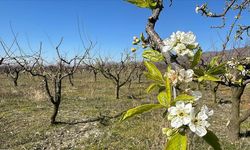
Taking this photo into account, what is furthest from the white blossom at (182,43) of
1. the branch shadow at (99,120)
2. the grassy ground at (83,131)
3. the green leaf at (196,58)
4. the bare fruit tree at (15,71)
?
the bare fruit tree at (15,71)

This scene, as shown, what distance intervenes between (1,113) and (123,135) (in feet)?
16.4

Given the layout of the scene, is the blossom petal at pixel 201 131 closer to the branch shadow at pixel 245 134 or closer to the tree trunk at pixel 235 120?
the tree trunk at pixel 235 120

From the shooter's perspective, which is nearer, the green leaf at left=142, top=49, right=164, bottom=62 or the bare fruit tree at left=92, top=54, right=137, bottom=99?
the green leaf at left=142, top=49, right=164, bottom=62

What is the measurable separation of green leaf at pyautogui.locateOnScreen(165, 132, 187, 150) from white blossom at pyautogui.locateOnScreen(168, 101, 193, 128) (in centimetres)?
2

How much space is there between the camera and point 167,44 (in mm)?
667

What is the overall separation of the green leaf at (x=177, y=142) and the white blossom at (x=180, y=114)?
20mm

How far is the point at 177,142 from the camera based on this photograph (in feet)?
1.81

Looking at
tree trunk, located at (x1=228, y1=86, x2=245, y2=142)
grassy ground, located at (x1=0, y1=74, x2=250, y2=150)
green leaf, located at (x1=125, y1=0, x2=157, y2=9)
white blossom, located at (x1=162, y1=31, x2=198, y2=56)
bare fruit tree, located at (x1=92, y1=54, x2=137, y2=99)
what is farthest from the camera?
bare fruit tree, located at (x1=92, y1=54, x2=137, y2=99)

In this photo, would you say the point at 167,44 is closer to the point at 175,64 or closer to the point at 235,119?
the point at 175,64

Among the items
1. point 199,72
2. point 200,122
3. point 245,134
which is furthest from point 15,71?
point 200,122

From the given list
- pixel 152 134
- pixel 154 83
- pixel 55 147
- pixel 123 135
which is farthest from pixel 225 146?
pixel 154 83

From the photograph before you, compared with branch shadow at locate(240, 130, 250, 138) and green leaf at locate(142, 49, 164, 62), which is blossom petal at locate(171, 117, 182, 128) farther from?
branch shadow at locate(240, 130, 250, 138)

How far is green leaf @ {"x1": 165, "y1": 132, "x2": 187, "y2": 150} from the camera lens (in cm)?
54

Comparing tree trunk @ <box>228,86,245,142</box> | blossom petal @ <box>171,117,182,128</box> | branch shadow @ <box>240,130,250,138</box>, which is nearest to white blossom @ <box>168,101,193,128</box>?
blossom petal @ <box>171,117,182,128</box>
